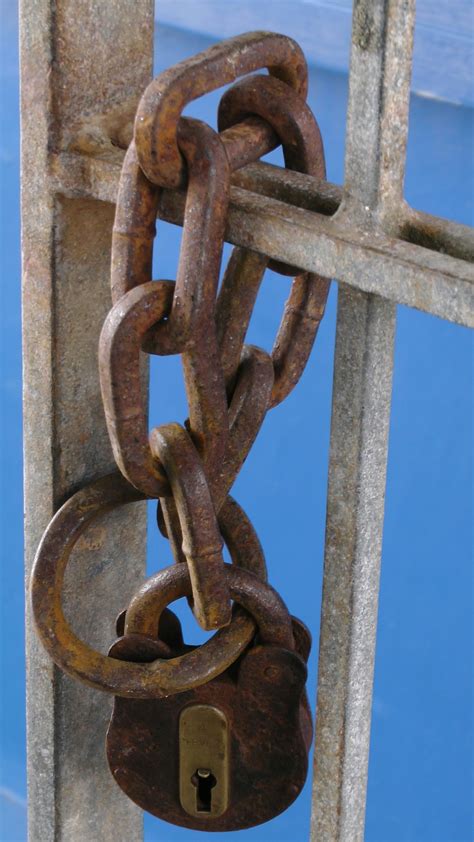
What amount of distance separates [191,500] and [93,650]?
0.15m

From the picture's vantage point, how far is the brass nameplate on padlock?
89 centimetres

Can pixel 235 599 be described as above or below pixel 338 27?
below

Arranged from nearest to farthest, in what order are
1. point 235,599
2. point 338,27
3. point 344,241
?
point 344,241, point 235,599, point 338,27

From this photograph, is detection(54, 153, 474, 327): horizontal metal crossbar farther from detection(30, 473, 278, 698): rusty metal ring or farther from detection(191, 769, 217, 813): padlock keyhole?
detection(191, 769, 217, 813): padlock keyhole

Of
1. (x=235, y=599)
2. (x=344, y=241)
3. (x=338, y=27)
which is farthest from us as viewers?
(x=338, y=27)

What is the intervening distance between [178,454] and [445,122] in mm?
1368

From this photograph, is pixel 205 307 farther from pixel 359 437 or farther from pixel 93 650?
pixel 93 650

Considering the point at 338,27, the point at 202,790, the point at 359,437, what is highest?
the point at 338,27

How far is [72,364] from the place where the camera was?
0.92 metres

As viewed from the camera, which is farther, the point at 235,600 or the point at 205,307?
the point at 235,600

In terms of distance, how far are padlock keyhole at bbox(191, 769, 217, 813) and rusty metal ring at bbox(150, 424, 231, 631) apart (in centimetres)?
18

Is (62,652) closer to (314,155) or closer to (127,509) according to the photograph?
(127,509)

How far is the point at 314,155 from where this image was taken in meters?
0.79

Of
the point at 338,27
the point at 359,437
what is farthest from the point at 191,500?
the point at 338,27
